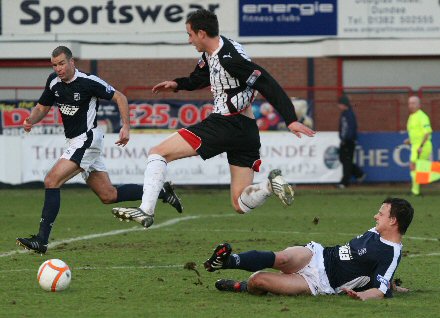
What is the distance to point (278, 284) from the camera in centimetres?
924

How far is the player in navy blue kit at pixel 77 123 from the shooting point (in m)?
12.1

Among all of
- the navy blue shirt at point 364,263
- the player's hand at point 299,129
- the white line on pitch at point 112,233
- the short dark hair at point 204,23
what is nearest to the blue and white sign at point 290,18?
the white line on pitch at point 112,233

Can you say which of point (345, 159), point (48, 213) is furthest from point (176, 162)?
point (48, 213)

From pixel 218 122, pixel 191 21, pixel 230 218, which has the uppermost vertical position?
pixel 191 21

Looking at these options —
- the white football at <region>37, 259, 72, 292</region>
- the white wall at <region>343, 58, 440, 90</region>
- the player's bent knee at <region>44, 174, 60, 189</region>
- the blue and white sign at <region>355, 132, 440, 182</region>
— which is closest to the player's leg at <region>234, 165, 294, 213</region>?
the white football at <region>37, 259, 72, 292</region>

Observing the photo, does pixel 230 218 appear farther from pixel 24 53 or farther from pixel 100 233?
pixel 24 53

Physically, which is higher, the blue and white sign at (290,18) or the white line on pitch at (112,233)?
the blue and white sign at (290,18)

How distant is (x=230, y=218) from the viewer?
1811 cm

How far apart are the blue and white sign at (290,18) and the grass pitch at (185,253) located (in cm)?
567

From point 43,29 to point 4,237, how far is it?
14157 millimetres

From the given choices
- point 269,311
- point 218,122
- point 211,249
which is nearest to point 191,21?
point 218,122

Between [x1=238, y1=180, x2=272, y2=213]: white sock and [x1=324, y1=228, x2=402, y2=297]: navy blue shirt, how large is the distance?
0.91 m

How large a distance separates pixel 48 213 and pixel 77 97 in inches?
53.3

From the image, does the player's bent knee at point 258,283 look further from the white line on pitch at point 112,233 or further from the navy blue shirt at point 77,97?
the white line on pitch at point 112,233
